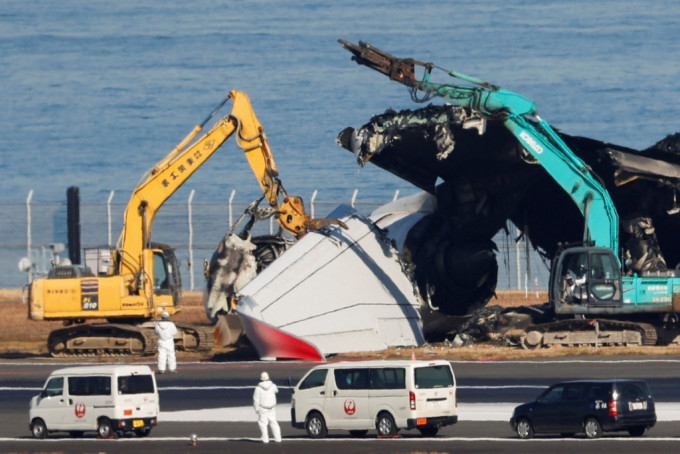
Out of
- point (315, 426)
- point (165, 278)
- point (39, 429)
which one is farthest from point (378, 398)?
point (165, 278)

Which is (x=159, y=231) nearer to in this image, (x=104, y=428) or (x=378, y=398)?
(x=104, y=428)

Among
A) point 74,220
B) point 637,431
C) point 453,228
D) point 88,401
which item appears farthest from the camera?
point 74,220

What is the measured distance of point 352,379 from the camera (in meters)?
34.4

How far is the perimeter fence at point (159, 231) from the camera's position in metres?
91.1

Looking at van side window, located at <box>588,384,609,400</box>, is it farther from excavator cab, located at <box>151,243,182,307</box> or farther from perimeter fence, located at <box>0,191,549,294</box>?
perimeter fence, located at <box>0,191,549,294</box>

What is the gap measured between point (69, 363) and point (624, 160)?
23439 millimetres

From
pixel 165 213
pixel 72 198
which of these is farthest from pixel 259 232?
A: pixel 72 198

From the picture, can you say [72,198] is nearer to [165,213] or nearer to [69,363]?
[165,213]

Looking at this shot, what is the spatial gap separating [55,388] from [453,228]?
97.3ft

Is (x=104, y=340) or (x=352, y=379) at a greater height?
(x=104, y=340)

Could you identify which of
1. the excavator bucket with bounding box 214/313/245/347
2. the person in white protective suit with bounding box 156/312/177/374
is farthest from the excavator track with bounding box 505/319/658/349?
the person in white protective suit with bounding box 156/312/177/374

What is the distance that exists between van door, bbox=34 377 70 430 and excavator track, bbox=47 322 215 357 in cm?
2217

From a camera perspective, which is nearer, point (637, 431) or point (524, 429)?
point (637, 431)

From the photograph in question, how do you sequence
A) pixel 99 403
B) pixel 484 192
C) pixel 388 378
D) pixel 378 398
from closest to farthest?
pixel 388 378 → pixel 378 398 → pixel 99 403 → pixel 484 192
